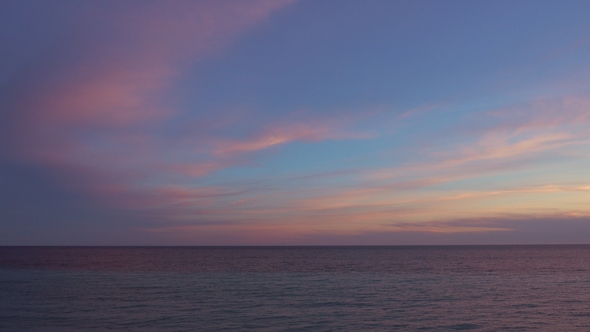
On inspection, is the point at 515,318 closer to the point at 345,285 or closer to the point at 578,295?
the point at 578,295

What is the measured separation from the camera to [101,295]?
4025 cm

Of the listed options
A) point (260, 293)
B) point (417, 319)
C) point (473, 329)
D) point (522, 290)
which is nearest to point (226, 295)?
point (260, 293)

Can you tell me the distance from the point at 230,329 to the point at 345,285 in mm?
24556

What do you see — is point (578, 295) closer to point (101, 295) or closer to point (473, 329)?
point (473, 329)

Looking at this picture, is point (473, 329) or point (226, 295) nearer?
point (473, 329)

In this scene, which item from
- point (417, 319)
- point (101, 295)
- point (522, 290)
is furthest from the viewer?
point (522, 290)

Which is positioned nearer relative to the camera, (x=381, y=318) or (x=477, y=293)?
(x=381, y=318)

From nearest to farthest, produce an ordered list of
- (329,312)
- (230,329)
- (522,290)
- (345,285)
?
(230,329)
(329,312)
(522,290)
(345,285)

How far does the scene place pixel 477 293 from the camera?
139 feet

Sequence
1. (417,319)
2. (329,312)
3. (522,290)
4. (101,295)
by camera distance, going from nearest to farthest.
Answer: (417,319) < (329,312) < (101,295) < (522,290)

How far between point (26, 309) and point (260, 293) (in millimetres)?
18315

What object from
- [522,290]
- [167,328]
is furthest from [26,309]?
[522,290]

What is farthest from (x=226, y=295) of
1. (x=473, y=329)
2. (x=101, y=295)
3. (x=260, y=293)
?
(x=473, y=329)

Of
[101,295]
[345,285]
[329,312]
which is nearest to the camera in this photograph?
[329,312]
